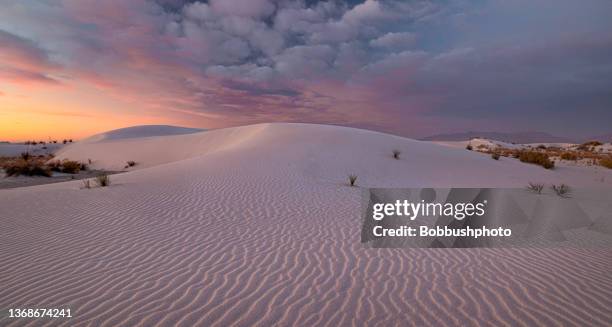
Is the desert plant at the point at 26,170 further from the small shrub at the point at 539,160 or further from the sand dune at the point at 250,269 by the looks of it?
the small shrub at the point at 539,160

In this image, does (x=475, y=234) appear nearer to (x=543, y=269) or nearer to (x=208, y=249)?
(x=543, y=269)

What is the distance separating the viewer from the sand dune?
3.52 meters

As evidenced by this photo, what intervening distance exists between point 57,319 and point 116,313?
58cm

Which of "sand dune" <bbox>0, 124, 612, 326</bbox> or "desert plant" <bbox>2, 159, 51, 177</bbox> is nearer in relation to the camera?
"sand dune" <bbox>0, 124, 612, 326</bbox>

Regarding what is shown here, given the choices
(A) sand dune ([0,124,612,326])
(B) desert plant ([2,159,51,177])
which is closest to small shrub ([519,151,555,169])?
(A) sand dune ([0,124,612,326])

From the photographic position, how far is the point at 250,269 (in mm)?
4605

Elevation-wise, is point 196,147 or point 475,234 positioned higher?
point 196,147

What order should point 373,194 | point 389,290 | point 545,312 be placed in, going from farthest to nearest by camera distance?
point 373,194, point 389,290, point 545,312

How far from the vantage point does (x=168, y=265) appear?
4.70 metres

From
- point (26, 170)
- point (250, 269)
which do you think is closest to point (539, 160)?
point (250, 269)

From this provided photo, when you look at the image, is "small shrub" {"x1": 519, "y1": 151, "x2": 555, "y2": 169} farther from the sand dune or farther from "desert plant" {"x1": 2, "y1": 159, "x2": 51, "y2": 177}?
"desert plant" {"x1": 2, "y1": 159, "x2": 51, "y2": 177}

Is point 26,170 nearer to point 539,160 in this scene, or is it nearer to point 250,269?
point 250,269

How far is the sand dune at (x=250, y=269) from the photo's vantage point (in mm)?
3520

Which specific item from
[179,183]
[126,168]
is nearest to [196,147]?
[126,168]
